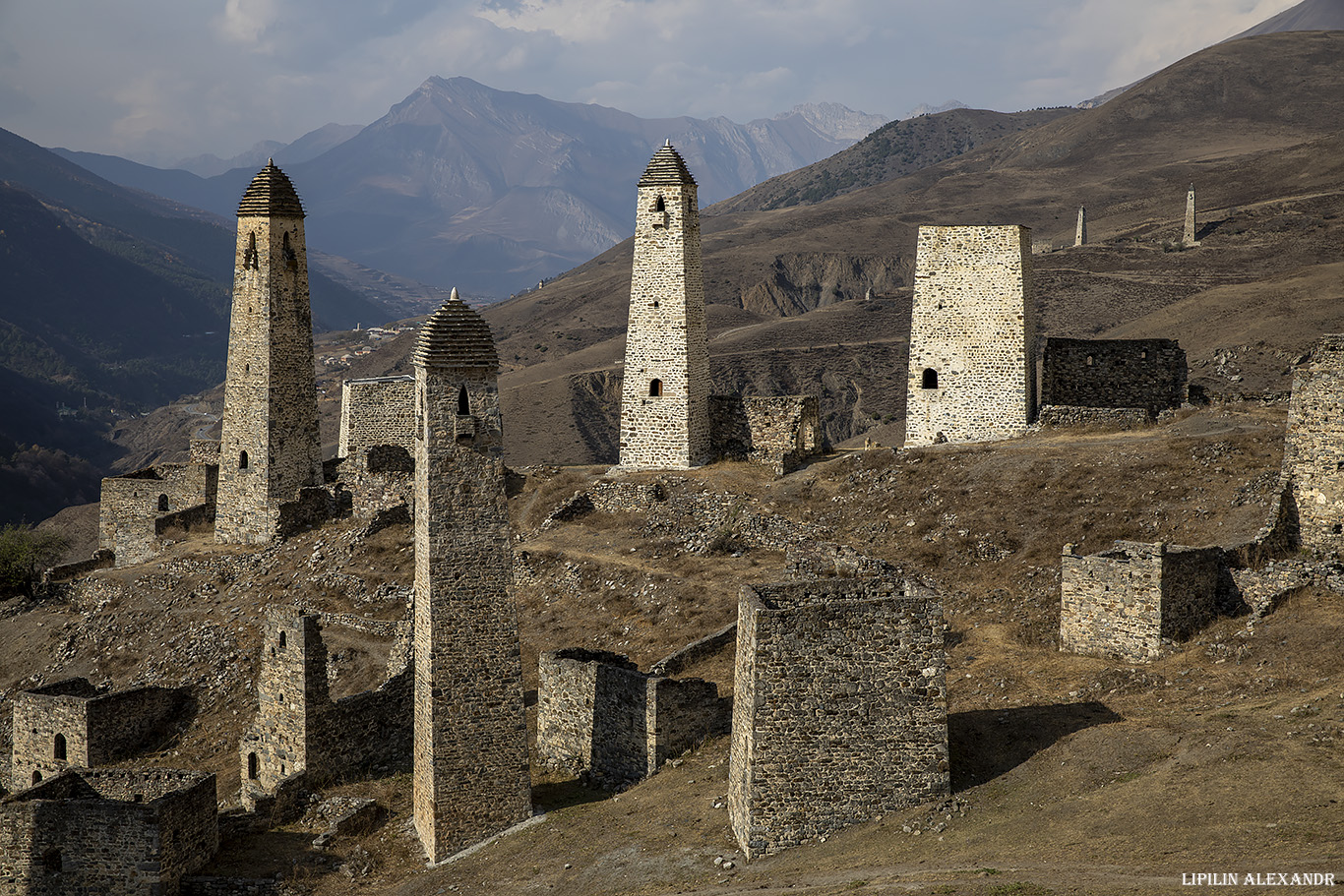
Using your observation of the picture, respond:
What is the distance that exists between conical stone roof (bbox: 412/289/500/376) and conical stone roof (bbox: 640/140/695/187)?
14607 mm

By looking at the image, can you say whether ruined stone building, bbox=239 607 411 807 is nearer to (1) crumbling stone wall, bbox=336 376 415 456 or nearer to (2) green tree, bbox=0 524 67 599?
(1) crumbling stone wall, bbox=336 376 415 456

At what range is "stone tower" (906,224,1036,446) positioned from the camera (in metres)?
31.2

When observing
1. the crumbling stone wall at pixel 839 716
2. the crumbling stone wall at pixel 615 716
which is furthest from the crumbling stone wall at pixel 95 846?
the crumbling stone wall at pixel 839 716

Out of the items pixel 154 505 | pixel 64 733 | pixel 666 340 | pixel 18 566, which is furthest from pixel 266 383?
pixel 64 733

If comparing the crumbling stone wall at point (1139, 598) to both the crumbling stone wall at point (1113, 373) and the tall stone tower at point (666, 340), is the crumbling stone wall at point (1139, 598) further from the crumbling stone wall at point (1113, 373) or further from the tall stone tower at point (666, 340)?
the tall stone tower at point (666, 340)

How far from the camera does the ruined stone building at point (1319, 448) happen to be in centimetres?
2009

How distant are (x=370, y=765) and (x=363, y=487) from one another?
12670 mm

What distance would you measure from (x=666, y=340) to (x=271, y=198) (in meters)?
11.6

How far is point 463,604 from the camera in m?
18.8

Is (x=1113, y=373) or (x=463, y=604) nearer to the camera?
(x=463, y=604)

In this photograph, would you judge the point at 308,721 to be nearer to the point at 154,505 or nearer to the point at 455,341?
the point at 455,341

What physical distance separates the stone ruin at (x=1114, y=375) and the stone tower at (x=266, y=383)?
18.9 m

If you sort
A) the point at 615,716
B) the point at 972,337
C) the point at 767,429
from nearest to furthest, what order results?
the point at 615,716
the point at 972,337
the point at 767,429

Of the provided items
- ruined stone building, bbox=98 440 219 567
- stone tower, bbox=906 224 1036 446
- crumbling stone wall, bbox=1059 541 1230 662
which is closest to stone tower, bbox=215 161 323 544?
ruined stone building, bbox=98 440 219 567
